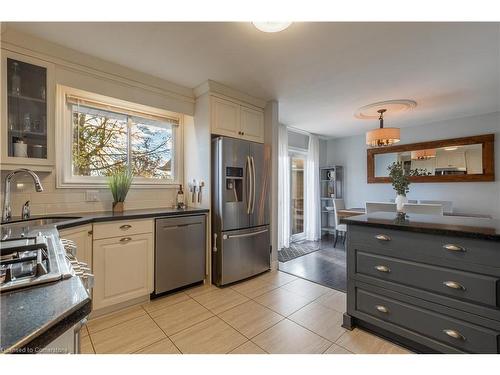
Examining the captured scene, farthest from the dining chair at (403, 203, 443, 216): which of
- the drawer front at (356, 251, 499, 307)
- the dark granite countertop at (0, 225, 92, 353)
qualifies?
the dark granite countertop at (0, 225, 92, 353)

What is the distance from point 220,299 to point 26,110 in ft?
7.98

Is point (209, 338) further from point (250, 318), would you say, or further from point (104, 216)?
point (104, 216)

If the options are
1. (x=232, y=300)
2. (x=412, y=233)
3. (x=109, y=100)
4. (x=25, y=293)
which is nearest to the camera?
(x=25, y=293)

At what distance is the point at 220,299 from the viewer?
7.81ft

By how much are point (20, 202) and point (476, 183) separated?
6.16 metres

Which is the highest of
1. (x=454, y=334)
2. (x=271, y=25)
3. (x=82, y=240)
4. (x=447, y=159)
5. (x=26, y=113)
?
(x=271, y=25)

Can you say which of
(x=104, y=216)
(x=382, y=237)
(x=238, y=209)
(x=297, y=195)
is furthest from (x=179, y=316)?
(x=297, y=195)

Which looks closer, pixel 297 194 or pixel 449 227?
pixel 449 227

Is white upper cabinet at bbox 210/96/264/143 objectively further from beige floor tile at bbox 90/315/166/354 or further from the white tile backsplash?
beige floor tile at bbox 90/315/166/354

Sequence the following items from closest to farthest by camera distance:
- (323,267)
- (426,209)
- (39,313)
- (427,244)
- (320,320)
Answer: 1. (39,313)
2. (427,244)
3. (320,320)
4. (426,209)
5. (323,267)

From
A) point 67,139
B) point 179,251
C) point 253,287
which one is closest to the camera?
point 67,139

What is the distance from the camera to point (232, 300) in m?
2.37
